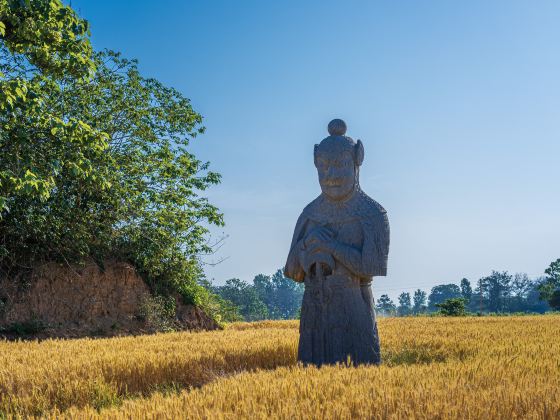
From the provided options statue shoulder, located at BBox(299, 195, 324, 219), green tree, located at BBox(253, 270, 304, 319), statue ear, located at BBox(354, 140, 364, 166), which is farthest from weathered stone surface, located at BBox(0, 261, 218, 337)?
green tree, located at BBox(253, 270, 304, 319)

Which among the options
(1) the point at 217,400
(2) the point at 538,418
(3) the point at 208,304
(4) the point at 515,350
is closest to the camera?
(2) the point at 538,418

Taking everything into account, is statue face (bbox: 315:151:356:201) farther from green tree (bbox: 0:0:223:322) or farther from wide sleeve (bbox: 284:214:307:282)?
green tree (bbox: 0:0:223:322)

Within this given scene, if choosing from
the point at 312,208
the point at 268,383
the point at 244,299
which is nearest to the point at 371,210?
the point at 312,208

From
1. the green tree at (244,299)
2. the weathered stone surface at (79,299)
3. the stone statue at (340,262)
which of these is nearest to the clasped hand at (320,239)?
the stone statue at (340,262)

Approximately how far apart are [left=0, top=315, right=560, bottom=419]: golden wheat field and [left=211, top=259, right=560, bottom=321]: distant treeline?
15.0 meters

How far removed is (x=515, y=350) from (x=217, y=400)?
216 inches

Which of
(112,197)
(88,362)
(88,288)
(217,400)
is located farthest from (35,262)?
(217,400)

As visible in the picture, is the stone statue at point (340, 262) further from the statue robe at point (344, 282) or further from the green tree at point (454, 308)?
the green tree at point (454, 308)

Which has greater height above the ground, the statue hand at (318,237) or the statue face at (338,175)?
the statue face at (338,175)

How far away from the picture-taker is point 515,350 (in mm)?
7324

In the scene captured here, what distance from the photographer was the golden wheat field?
334 cm

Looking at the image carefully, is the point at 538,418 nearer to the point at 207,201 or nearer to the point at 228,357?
the point at 228,357

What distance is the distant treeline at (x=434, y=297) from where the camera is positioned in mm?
50312

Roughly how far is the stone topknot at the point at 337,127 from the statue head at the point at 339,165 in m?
0.15
